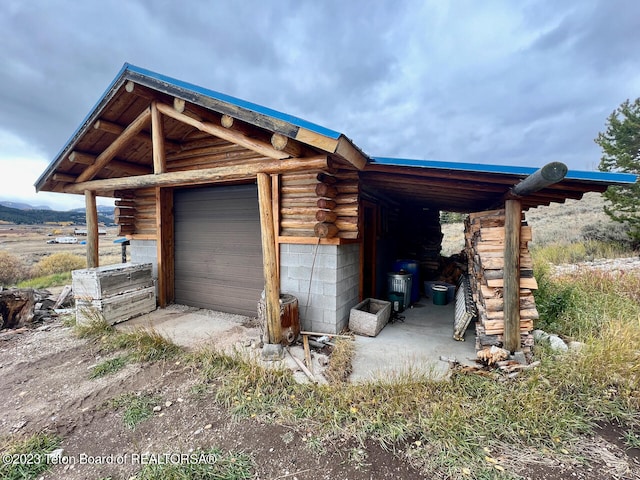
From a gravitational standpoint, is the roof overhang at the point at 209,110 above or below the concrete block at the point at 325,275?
above

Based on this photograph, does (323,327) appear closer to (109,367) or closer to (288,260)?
(288,260)

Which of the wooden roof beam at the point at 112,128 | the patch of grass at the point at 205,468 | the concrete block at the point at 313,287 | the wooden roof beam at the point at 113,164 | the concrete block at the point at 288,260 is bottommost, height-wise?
the patch of grass at the point at 205,468

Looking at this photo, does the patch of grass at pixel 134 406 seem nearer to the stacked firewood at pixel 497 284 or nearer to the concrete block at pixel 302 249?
the concrete block at pixel 302 249

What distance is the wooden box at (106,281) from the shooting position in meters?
4.71

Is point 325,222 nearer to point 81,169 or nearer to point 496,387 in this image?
point 496,387

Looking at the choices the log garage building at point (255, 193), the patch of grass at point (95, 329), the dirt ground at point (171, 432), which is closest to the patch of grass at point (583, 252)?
the log garage building at point (255, 193)

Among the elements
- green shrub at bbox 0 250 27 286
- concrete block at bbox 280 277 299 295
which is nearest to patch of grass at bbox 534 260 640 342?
concrete block at bbox 280 277 299 295

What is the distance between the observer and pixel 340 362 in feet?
11.2

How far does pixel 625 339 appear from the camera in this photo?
311cm

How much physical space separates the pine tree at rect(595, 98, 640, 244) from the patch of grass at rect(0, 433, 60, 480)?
1504 cm

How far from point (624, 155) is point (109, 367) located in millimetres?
16176

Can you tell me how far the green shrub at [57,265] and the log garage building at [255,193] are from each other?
31.9 feet

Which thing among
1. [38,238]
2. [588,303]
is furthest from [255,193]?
[38,238]

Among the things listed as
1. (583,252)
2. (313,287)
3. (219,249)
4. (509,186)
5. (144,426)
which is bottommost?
(144,426)
